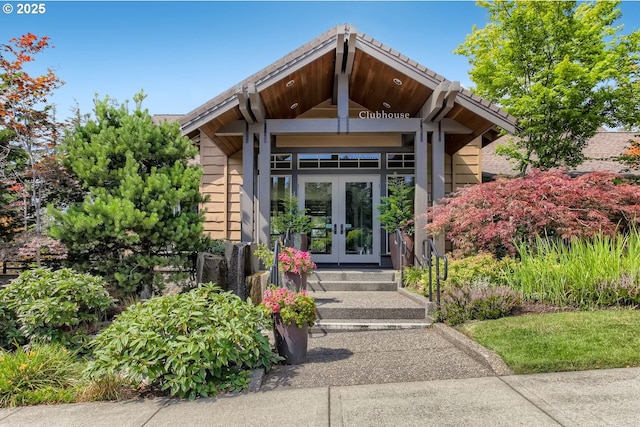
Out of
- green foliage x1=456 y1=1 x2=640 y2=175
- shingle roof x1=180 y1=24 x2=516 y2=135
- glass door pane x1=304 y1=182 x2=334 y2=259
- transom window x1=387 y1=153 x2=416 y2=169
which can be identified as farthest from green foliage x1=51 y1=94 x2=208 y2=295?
green foliage x1=456 y1=1 x2=640 y2=175

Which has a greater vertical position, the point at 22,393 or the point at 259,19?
the point at 259,19

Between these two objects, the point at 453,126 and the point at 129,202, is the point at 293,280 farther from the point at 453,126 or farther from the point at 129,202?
the point at 453,126

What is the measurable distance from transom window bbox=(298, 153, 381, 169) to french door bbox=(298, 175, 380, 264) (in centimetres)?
27

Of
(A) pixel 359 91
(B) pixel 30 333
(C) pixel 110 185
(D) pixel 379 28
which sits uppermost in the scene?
(D) pixel 379 28

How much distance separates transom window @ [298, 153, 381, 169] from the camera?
10.1 m

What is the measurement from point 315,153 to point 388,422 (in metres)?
7.82

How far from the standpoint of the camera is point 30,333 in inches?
184

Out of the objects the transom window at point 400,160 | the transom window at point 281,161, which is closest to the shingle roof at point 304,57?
the transom window at point 400,160

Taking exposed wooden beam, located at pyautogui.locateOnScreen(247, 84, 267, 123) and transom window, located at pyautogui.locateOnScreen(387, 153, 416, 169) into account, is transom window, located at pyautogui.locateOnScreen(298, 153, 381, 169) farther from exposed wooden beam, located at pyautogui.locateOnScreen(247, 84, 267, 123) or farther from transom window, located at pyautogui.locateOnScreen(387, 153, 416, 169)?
exposed wooden beam, located at pyautogui.locateOnScreen(247, 84, 267, 123)

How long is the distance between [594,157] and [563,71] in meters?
5.61

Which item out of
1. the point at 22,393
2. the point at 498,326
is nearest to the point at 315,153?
the point at 498,326

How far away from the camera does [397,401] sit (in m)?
3.38

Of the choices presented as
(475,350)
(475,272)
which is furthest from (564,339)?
(475,272)

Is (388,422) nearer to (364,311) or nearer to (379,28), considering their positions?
(364,311)
